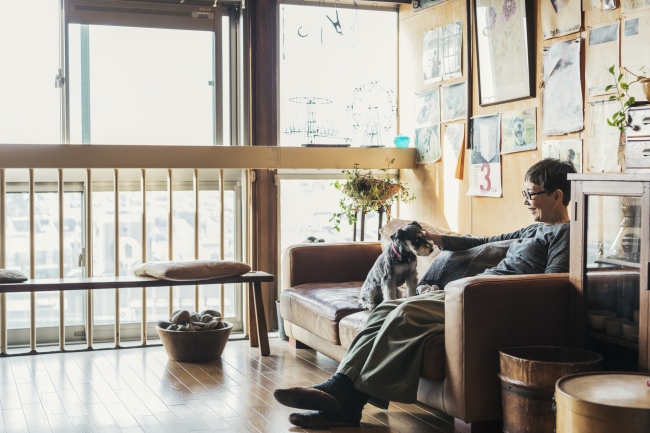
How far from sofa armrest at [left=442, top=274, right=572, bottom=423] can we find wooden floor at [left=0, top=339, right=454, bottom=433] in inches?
11.5

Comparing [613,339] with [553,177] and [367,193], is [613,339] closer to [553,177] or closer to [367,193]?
[553,177]

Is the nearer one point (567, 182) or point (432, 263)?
point (567, 182)

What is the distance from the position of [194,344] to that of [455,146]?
2076 mm

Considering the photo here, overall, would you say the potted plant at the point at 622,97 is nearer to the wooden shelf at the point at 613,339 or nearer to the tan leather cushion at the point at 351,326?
the wooden shelf at the point at 613,339

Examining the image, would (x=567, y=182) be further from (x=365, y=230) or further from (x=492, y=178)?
(x=365, y=230)

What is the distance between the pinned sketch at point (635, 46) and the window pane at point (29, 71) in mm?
3571

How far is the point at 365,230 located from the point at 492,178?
1.47 metres

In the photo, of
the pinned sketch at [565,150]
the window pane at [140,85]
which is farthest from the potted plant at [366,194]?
the pinned sketch at [565,150]

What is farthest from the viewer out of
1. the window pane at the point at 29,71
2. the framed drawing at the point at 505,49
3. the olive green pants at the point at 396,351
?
the window pane at the point at 29,71

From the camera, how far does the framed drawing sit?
14.1 ft

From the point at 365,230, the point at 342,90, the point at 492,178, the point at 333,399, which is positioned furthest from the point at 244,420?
the point at 342,90

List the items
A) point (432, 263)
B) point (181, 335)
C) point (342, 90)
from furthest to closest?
1. point (342, 90)
2. point (181, 335)
3. point (432, 263)

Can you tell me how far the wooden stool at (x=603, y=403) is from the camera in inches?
90.2

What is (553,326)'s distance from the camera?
3.21m
